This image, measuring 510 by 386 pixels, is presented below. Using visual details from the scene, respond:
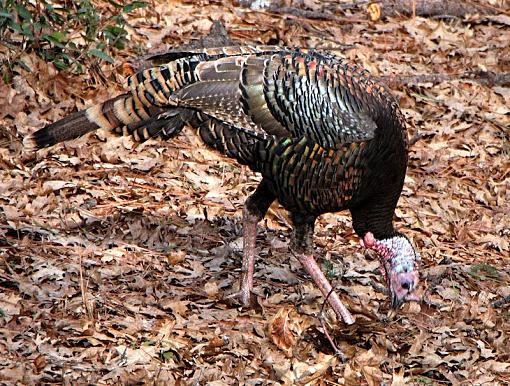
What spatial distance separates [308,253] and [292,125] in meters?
0.90

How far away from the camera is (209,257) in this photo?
20.9 ft

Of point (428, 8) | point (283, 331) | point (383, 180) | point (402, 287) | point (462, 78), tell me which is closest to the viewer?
point (283, 331)

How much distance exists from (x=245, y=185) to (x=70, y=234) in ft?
5.53

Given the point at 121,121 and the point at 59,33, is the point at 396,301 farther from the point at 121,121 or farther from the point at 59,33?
the point at 59,33

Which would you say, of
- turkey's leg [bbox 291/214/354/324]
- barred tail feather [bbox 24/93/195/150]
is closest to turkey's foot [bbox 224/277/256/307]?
turkey's leg [bbox 291/214/354/324]

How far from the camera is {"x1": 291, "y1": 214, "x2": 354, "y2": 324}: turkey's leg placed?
5.74 meters

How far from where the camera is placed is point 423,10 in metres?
10.4

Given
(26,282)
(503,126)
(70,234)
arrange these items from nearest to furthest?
(26,282), (70,234), (503,126)

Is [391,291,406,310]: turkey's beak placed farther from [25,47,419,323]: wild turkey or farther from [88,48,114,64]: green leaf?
[88,48,114,64]: green leaf

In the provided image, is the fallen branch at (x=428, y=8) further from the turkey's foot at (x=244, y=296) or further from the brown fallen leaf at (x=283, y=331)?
the brown fallen leaf at (x=283, y=331)

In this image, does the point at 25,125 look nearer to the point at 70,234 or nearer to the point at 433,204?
the point at 70,234

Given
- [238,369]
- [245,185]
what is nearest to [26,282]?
[238,369]

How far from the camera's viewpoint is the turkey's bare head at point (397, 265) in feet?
18.9

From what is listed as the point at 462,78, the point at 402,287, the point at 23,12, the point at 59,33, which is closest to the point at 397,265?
the point at 402,287
